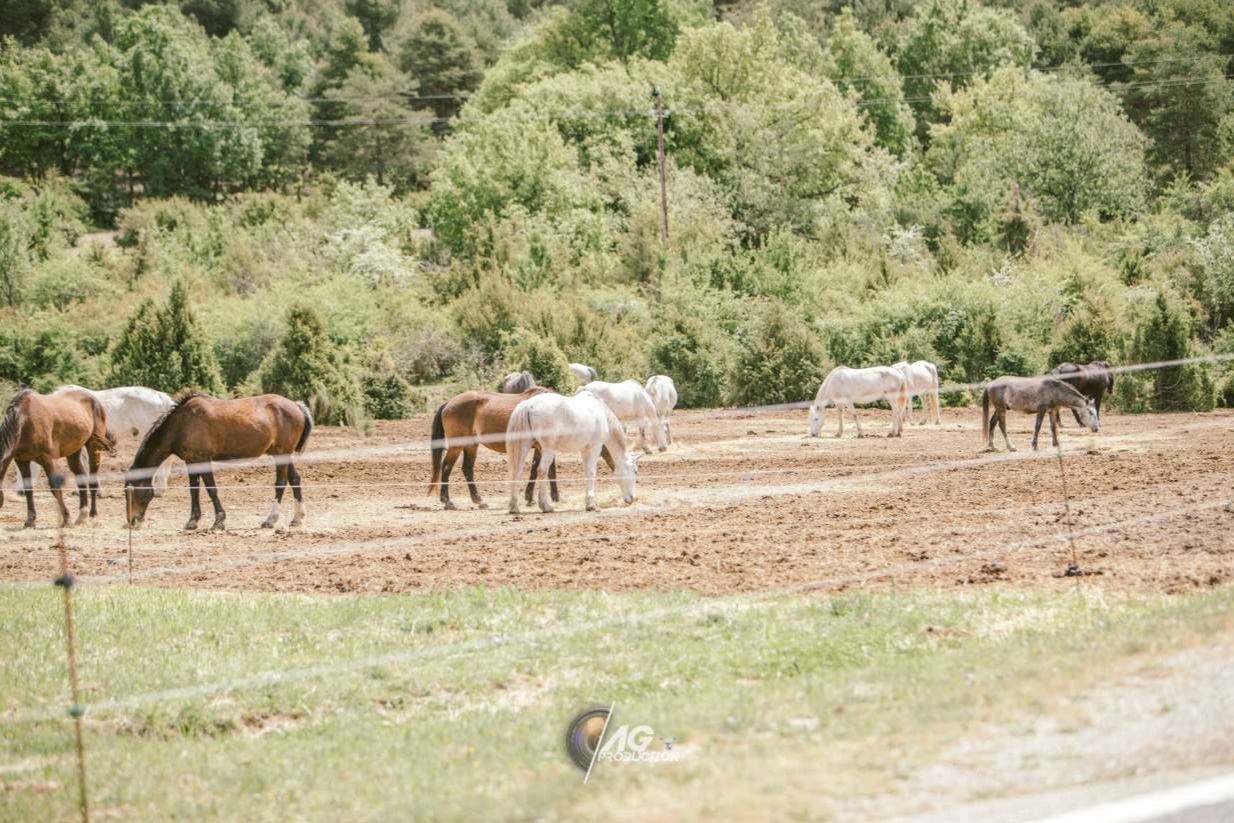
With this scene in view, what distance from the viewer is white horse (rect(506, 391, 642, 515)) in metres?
17.5

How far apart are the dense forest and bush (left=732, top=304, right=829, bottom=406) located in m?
0.10

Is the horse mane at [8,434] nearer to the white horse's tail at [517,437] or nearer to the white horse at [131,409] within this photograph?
the white horse at [131,409]

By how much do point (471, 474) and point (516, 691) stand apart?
10138mm

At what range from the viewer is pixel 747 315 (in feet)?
138

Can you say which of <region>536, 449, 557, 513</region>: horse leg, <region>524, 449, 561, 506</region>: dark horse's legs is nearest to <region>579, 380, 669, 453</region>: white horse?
<region>524, 449, 561, 506</region>: dark horse's legs

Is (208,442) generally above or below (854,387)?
below

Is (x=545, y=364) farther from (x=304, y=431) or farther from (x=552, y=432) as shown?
(x=552, y=432)

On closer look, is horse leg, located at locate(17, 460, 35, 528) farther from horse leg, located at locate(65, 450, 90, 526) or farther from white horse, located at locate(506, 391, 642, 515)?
white horse, located at locate(506, 391, 642, 515)

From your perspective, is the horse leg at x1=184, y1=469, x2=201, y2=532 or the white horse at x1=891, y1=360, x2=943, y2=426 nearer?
the horse leg at x1=184, y1=469, x2=201, y2=532

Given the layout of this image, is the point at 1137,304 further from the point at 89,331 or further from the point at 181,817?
the point at 181,817

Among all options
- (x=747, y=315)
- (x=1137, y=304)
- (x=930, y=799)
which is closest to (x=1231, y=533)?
(x=930, y=799)

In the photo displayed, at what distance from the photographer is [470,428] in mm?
19516

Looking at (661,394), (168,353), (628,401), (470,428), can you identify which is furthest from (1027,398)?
(168,353)
